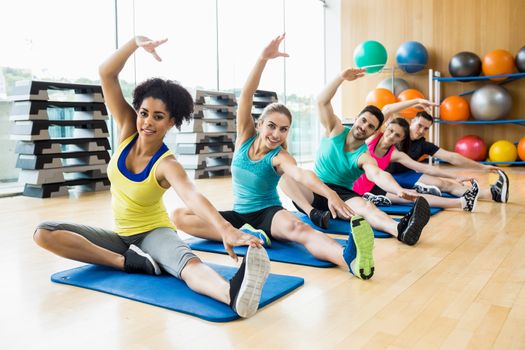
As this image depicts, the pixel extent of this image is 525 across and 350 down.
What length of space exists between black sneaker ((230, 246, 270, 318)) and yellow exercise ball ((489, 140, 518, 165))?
241 inches

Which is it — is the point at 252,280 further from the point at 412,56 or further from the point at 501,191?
the point at 412,56

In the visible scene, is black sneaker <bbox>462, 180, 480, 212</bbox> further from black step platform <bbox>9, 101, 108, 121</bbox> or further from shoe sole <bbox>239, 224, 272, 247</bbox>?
black step platform <bbox>9, 101, 108, 121</bbox>

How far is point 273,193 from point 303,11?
667cm

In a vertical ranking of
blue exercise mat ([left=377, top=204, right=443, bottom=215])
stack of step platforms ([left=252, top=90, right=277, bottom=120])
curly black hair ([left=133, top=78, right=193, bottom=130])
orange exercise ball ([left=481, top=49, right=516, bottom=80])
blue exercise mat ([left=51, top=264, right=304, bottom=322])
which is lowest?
blue exercise mat ([left=51, top=264, right=304, bottom=322])

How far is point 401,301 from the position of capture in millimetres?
1650

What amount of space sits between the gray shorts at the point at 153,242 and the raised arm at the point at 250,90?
67 cm

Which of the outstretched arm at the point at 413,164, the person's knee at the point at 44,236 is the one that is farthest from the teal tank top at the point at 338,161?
the person's knee at the point at 44,236

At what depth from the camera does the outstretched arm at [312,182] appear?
187cm

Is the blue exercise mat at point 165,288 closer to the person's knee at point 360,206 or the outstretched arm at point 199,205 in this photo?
the outstretched arm at point 199,205

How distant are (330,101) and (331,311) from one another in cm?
Result: 156

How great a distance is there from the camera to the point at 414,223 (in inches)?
93.6

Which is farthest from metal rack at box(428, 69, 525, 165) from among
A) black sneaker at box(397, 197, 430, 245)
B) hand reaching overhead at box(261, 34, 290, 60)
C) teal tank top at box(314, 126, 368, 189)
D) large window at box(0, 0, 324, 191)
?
hand reaching overhead at box(261, 34, 290, 60)

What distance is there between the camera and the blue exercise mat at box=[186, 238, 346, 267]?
83.8 inches

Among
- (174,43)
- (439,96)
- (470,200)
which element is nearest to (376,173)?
(470,200)
